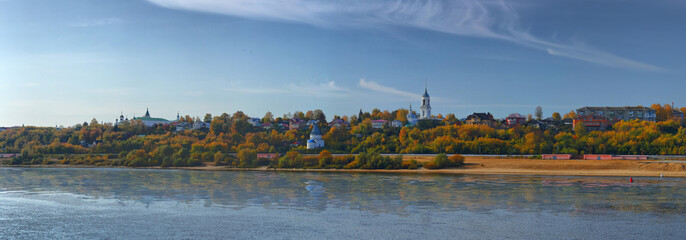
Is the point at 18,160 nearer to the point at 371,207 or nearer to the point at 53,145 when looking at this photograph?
the point at 53,145

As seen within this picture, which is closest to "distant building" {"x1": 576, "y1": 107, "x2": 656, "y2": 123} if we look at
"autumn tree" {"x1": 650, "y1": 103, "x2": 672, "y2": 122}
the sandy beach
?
"autumn tree" {"x1": 650, "y1": 103, "x2": 672, "y2": 122}

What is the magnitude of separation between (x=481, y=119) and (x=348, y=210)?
128 m

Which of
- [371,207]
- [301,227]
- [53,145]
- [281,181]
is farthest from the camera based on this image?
[53,145]

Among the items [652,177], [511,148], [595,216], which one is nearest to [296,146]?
[511,148]

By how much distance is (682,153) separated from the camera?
99.7 meters

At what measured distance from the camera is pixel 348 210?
45.7 meters

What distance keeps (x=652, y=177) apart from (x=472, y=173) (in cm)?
2525

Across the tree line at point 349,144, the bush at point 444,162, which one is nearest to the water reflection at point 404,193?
the bush at point 444,162

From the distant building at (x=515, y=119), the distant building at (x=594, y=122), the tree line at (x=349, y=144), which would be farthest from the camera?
the distant building at (x=515, y=119)

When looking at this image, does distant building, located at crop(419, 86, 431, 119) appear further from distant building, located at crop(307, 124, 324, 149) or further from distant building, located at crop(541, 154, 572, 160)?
distant building, located at crop(541, 154, 572, 160)

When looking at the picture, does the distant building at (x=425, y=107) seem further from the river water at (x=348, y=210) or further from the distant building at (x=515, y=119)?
the river water at (x=348, y=210)

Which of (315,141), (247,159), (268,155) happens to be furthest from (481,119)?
(247,159)

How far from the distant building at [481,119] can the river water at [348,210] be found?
91039 mm

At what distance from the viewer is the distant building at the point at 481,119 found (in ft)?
524
